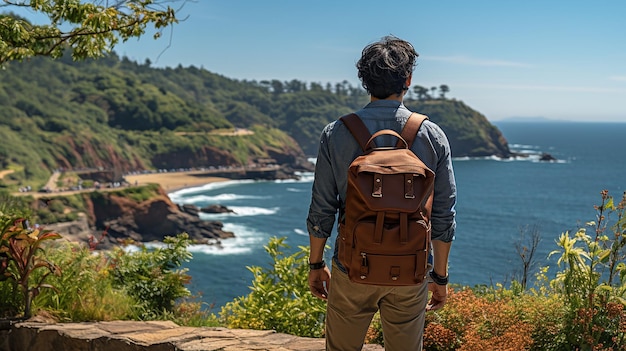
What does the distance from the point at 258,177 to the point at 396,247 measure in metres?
78.6

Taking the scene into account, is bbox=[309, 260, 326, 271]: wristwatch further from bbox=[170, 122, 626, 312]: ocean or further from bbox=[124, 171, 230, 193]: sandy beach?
bbox=[124, 171, 230, 193]: sandy beach

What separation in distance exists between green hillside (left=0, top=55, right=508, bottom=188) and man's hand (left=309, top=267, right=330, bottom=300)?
193 ft

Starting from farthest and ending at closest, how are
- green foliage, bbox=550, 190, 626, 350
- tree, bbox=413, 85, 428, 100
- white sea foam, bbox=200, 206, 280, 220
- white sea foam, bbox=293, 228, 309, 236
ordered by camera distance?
tree, bbox=413, 85, 428, 100 → white sea foam, bbox=200, 206, 280, 220 → white sea foam, bbox=293, 228, 309, 236 → green foliage, bbox=550, 190, 626, 350

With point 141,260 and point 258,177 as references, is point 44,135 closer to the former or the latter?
point 258,177

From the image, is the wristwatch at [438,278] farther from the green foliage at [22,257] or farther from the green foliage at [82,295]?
the green foliage at [82,295]

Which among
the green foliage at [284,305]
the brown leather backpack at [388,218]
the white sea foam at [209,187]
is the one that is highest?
the brown leather backpack at [388,218]

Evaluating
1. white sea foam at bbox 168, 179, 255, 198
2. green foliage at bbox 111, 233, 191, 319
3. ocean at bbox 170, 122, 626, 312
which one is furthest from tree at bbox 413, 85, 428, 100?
green foliage at bbox 111, 233, 191, 319

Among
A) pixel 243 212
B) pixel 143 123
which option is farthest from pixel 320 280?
pixel 143 123

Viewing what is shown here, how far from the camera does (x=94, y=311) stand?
3.97 meters

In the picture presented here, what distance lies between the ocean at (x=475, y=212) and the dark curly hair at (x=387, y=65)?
12.1m

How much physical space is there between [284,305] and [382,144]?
239 centimetres

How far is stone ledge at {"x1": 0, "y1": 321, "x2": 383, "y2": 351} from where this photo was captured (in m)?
3.31

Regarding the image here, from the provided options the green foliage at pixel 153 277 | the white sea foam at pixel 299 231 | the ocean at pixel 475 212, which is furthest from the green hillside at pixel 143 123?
the green foliage at pixel 153 277

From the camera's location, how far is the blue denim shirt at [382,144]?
2.05m
